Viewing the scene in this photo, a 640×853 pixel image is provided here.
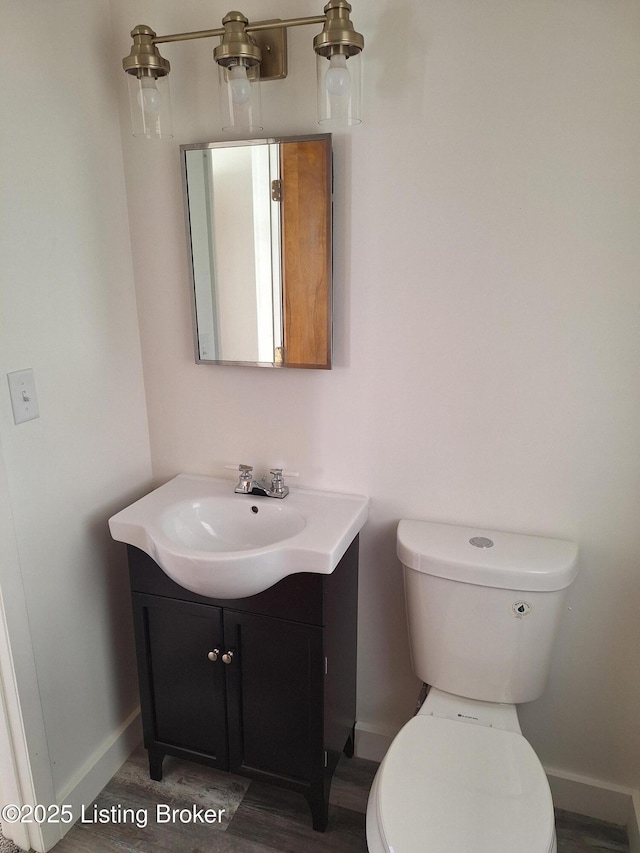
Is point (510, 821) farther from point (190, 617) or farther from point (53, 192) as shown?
point (53, 192)

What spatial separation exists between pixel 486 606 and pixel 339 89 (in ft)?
4.07

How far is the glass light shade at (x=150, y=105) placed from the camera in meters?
1.38

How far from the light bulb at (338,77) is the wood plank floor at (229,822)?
1876mm

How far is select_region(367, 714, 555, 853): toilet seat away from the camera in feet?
3.52

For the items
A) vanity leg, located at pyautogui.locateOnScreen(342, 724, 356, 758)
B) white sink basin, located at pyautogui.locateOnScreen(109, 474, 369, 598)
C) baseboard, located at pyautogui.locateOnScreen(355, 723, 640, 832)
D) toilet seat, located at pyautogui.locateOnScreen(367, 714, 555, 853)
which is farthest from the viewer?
vanity leg, located at pyautogui.locateOnScreen(342, 724, 356, 758)

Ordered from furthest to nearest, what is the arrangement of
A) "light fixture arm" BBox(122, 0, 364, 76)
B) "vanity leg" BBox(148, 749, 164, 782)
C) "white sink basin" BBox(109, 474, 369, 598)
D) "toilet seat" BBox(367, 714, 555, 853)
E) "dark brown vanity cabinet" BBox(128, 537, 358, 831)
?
"vanity leg" BBox(148, 749, 164, 782) → "dark brown vanity cabinet" BBox(128, 537, 358, 831) → "white sink basin" BBox(109, 474, 369, 598) → "light fixture arm" BBox(122, 0, 364, 76) → "toilet seat" BBox(367, 714, 555, 853)

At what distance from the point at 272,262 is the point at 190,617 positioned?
0.98 m

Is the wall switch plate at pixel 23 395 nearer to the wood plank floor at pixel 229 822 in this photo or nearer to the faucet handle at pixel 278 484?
the faucet handle at pixel 278 484

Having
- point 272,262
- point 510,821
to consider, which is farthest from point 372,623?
point 272,262

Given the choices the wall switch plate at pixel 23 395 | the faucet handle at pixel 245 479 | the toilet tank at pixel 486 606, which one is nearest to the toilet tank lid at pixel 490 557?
the toilet tank at pixel 486 606

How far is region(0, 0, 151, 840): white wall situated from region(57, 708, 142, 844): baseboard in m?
0.01

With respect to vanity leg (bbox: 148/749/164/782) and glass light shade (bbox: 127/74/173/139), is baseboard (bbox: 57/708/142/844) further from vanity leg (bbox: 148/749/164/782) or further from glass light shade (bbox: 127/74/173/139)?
glass light shade (bbox: 127/74/173/139)

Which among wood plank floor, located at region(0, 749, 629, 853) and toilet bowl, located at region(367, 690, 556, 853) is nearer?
toilet bowl, located at region(367, 690, 556, 853)

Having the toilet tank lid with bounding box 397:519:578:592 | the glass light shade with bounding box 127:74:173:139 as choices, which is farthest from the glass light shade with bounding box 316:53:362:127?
the toilet tank lid with bounding box 397:519:578:592
